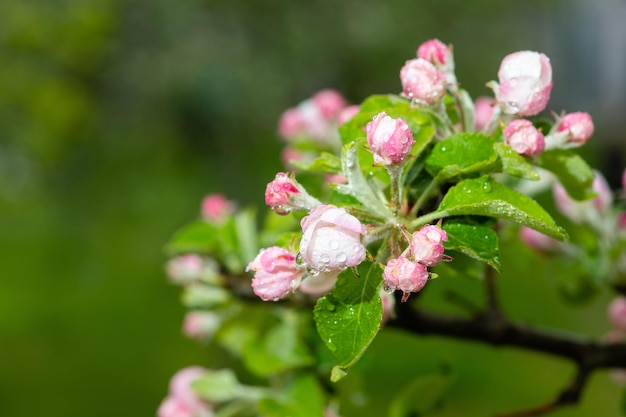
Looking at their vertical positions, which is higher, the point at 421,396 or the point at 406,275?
the point at 406,275

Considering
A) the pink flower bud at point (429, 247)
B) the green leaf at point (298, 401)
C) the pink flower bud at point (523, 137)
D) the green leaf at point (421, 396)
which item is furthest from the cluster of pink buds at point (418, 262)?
the green leaf at point (421, 396)

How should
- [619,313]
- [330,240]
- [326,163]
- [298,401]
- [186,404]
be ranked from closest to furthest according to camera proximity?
[330,240] → [326,163] → [298,401] → [186,404] → [619,313]

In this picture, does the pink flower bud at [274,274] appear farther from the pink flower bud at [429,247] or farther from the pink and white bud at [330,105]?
the pink and white bud at [330,105]

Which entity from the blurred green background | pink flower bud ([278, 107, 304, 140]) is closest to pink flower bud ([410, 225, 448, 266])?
pink flower bud ([278, 107, 304, 140])

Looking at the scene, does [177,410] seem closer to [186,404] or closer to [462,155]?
[186,404]

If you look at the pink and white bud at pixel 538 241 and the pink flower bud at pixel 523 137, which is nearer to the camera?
the pink flower bud at pixel 523 137

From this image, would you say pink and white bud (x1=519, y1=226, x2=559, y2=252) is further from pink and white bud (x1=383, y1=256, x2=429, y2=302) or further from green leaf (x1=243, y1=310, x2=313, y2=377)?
pink and white bud (x1=383, y1=256, x2=429, y2=302)

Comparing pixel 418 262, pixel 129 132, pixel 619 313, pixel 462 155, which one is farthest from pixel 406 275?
pixel 129 132
